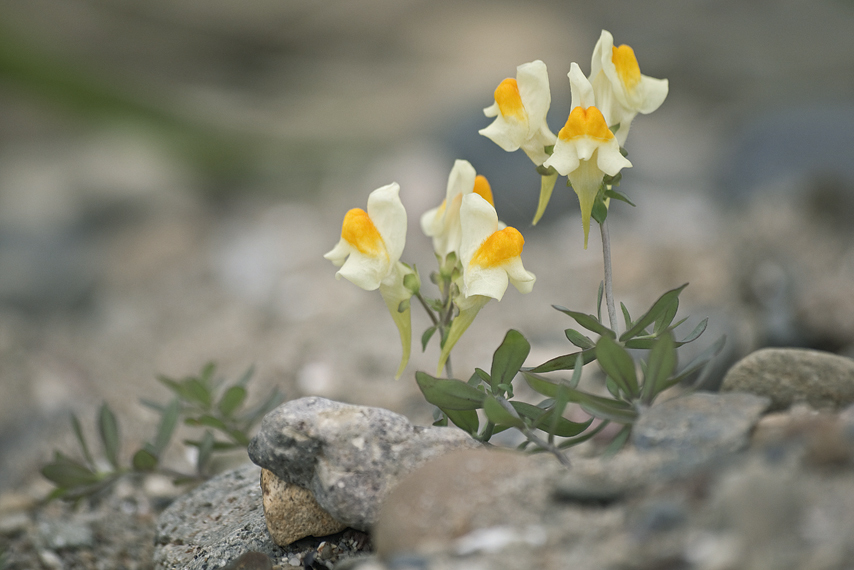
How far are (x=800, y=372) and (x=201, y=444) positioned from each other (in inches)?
42.8

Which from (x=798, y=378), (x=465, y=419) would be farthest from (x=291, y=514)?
(x=798, y=378)

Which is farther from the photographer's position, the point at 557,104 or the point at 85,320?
the point at 557,104

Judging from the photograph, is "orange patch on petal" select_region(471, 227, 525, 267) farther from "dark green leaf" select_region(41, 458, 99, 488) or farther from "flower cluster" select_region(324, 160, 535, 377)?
"dark green leaf" select_region(41, 458, 99, 488)

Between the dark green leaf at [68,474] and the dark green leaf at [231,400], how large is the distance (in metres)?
0.29

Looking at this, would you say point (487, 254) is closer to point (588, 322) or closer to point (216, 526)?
point (588, 322)

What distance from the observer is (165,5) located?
667cm

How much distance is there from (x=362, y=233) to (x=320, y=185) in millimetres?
3629

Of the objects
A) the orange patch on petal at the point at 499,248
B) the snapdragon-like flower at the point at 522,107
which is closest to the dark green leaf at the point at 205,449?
the orange patch on petal at the point at 499,248

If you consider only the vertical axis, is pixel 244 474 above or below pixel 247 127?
below

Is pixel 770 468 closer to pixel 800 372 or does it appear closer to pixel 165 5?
pixel 800 372

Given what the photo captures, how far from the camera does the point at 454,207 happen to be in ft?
3.70

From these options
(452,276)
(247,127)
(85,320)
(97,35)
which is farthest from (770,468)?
(97,35)

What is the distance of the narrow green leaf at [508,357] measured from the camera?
96 centimetres

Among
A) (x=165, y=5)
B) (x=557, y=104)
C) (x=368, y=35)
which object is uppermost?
(x=165, y=5)
